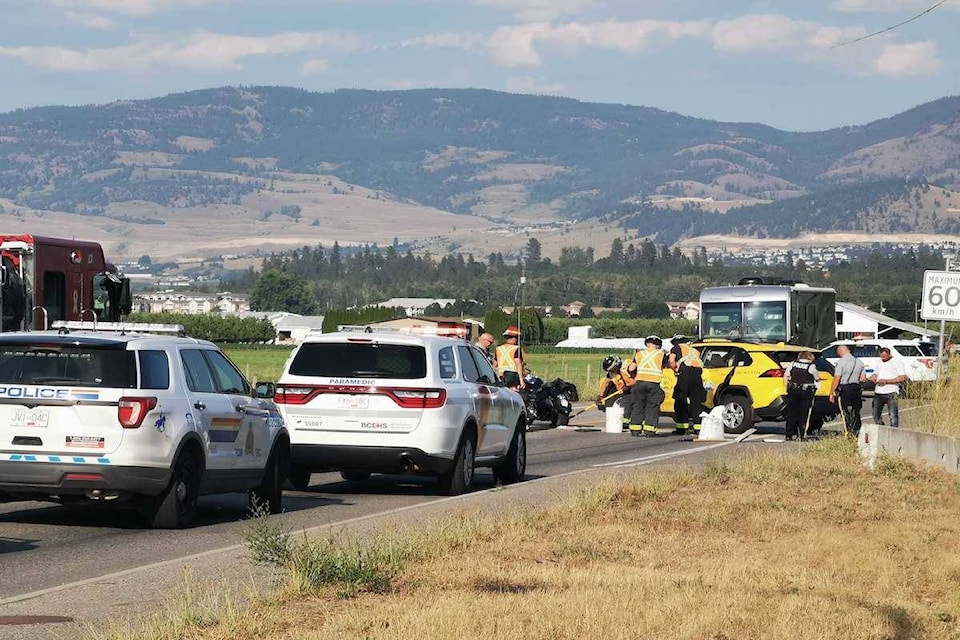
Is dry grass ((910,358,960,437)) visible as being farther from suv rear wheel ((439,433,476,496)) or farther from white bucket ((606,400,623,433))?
suv rear wheel ((439,433,476,496))

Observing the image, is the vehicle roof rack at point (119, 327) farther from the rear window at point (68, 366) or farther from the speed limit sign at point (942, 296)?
the speed limit sign at point (942, 296)

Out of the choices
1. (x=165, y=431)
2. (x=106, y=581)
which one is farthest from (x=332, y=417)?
(x=106, y=581)

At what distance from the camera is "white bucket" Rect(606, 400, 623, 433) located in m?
31.3

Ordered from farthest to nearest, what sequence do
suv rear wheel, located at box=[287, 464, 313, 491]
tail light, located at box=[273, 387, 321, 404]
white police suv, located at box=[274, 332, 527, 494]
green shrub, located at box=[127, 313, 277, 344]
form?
1. green shrub, located at box=[127, 313, 277, 344]
2. suv rear wheel, located at box=[287, 464, 313, 491]
3. tail light, located at box=[273, 387, 321, 404]
4. white police suv, located at box=[274, 332, 527, 494]

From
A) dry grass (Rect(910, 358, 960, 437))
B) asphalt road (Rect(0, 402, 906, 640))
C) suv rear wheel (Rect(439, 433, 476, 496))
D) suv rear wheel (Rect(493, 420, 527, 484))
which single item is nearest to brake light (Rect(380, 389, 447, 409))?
suv rear wheel (Rect(439, 433, 476, 496))

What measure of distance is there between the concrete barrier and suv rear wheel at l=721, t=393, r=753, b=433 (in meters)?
9.77

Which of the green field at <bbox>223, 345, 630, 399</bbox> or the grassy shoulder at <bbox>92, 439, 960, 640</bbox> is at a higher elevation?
the grassy shoulder at <bbox>92, 439, 960, 640</bbox>

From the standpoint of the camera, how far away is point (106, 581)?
36.1 feet

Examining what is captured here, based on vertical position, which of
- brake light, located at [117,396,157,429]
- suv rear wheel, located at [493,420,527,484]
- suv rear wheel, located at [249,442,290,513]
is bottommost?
suv rear wheel, located at [493,420,527,484]

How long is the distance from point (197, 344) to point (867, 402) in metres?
36.2

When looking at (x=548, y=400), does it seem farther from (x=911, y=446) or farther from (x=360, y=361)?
(x=360, y=361)

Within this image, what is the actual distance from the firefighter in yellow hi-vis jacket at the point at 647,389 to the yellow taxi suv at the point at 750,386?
968 mm

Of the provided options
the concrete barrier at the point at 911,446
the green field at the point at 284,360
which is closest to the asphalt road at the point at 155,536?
the concrete barrier at the point at 911,446

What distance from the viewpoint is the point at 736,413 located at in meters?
31.0
